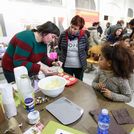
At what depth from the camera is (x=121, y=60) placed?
112cm

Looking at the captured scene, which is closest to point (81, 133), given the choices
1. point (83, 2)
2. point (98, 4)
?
point (83, 2)

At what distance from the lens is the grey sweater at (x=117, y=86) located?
109cm

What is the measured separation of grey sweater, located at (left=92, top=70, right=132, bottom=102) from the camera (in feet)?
3.56

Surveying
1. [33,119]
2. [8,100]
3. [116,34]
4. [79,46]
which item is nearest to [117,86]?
[33,119]

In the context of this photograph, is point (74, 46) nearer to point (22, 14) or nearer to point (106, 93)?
point (106, 93)

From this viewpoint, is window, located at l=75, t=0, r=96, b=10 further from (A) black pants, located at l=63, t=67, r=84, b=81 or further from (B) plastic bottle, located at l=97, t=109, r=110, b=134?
(B) plastic bottle, located at l=97, t=109, r=110, b=134

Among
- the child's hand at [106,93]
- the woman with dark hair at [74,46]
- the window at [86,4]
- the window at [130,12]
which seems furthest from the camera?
the window at [130,12]

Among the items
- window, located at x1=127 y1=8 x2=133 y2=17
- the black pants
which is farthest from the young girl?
window, located at x1=127 y1=8 x2=133 y2=17

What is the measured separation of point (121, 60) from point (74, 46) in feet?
3.24

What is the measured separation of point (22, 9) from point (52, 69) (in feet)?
7.79

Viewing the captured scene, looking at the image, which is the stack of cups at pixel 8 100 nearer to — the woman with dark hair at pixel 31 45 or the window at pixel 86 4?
the woman with dark hair at pixel 31 45

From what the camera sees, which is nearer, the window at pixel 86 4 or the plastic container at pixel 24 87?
the plastic container at pixel 24 87

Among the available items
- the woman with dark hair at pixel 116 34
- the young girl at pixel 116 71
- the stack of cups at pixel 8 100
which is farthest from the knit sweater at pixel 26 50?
the woman with dark hair at pixel 116 34

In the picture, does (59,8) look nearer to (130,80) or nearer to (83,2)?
(83,2)
